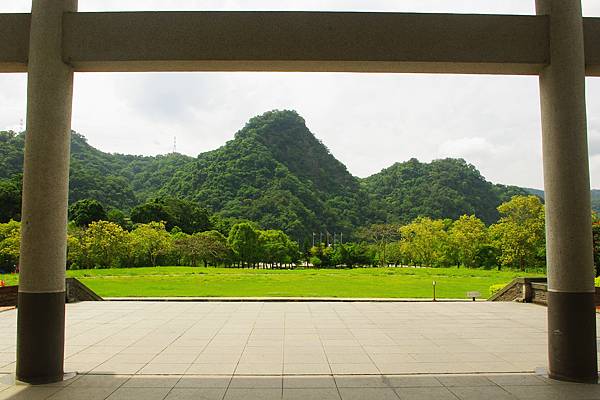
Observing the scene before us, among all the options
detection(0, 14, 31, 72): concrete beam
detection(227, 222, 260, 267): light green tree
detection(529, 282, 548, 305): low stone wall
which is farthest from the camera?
detection(227, 222, 260, 267): light green tree

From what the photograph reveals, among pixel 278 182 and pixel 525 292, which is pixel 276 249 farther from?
pixel 525 292

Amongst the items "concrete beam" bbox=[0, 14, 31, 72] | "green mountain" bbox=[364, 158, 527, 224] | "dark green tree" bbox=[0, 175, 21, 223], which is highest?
"green mountain" bbox=[364, 158, 527, 224]

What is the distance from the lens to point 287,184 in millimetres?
90750

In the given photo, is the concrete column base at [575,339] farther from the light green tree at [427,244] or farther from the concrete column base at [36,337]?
the light green tree at [427,244]

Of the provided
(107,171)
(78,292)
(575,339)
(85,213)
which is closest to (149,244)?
(85,213)

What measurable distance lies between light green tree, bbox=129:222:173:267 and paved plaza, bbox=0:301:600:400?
A: 3680cm

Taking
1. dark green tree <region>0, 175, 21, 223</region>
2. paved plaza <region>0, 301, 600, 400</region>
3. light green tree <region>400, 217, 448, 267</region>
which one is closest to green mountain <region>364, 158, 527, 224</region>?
light green tree <region>400, 217, 448, 267</region>

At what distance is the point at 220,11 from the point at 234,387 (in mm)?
4774

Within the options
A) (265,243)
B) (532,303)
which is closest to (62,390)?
(532,303)

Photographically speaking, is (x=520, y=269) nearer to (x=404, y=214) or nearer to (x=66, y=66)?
(x=404, y=214)

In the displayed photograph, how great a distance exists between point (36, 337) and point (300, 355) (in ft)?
12.5

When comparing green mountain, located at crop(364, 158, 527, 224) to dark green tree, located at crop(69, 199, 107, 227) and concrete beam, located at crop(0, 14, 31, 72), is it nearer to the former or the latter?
dark green tree, located at crop(69, 199, 107, 227)

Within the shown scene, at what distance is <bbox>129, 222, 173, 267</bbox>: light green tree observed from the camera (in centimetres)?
4959

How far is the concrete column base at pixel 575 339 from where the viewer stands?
6195 mm
